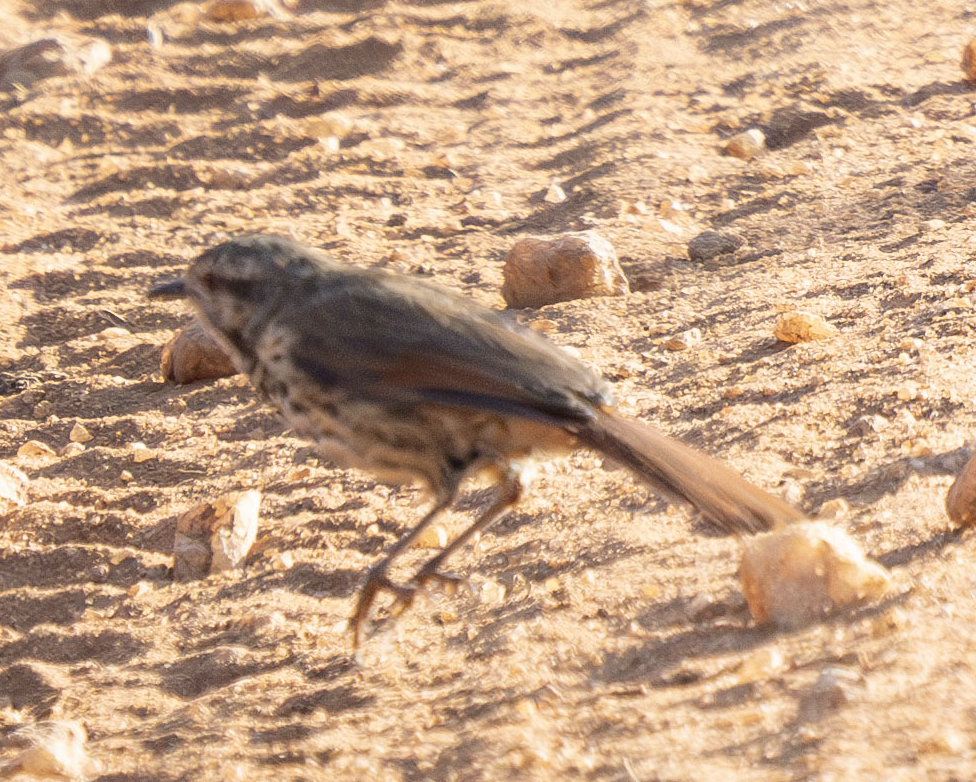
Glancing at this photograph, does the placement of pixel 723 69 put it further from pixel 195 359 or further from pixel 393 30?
pixel 195 359

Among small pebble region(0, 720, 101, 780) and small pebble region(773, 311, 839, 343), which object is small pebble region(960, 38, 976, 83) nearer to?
small pebble region(773, 311, 839, 343)

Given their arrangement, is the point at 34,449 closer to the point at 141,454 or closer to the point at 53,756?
the point at 141,454

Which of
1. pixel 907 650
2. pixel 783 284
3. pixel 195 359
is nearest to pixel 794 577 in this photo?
pixel 907 650

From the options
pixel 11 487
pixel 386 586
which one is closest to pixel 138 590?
pixel 11 487

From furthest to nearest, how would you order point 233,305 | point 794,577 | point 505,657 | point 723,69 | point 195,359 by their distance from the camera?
point 723,69
point 195,359
point 233,305
point 505,657
point 794,577

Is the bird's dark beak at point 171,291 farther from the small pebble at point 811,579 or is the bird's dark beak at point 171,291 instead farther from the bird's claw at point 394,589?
the small pebble at point 811,579

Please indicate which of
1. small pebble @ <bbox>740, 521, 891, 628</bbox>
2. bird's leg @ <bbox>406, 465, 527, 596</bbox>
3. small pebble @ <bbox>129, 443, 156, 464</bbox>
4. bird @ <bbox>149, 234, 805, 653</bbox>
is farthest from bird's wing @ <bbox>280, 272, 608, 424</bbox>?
small pebble @ <bbox>129, 443, 156, 464</bbox>

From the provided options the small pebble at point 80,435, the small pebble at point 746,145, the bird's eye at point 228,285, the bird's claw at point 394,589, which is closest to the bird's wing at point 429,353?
the bird's eye at point 228,285
